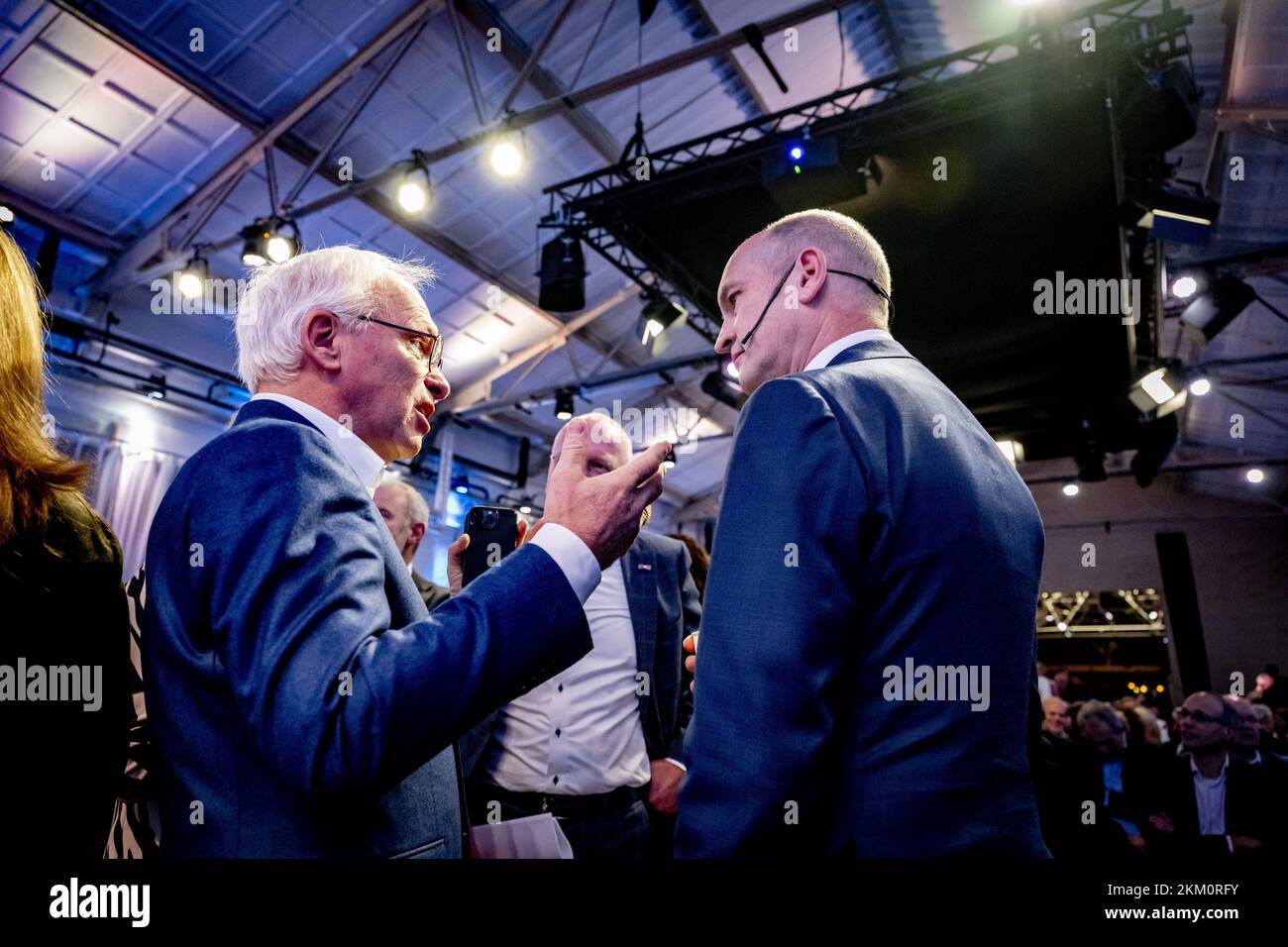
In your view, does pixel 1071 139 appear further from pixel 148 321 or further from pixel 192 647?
pixel 148 321

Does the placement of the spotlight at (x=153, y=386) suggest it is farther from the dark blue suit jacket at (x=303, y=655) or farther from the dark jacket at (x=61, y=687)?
the dark blue suit jacket at (x=303, y=655)

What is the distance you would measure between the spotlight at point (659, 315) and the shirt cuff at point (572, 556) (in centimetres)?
569

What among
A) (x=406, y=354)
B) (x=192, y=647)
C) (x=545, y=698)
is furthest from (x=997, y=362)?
(x=192, y=647)

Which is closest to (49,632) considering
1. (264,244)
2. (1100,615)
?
(264,244)

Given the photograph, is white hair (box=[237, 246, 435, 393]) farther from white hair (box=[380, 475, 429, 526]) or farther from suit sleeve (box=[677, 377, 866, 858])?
white hair (box=[380, 475, 429, 526])

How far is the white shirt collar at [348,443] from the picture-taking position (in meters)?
1.07

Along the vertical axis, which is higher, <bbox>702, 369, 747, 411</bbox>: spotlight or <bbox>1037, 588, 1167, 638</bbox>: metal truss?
<bbox>702, 369, 747, 411</bbox>: spotlight

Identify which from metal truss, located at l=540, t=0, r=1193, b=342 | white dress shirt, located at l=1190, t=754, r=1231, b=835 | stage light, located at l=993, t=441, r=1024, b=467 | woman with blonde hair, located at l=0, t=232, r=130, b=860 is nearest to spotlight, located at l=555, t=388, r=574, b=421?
metal truss, located at l=540, t=0, r=1193, b=342

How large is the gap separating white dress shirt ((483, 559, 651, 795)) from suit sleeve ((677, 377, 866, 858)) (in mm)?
1297

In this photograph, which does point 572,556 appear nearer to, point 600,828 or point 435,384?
point 435,384

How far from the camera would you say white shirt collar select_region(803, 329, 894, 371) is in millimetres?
1152

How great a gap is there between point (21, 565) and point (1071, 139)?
16.4 feet

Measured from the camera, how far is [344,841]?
2.82ft

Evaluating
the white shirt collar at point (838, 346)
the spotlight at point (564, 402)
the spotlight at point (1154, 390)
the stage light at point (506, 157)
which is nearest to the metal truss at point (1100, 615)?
the spotlight at point (1154, 390)
